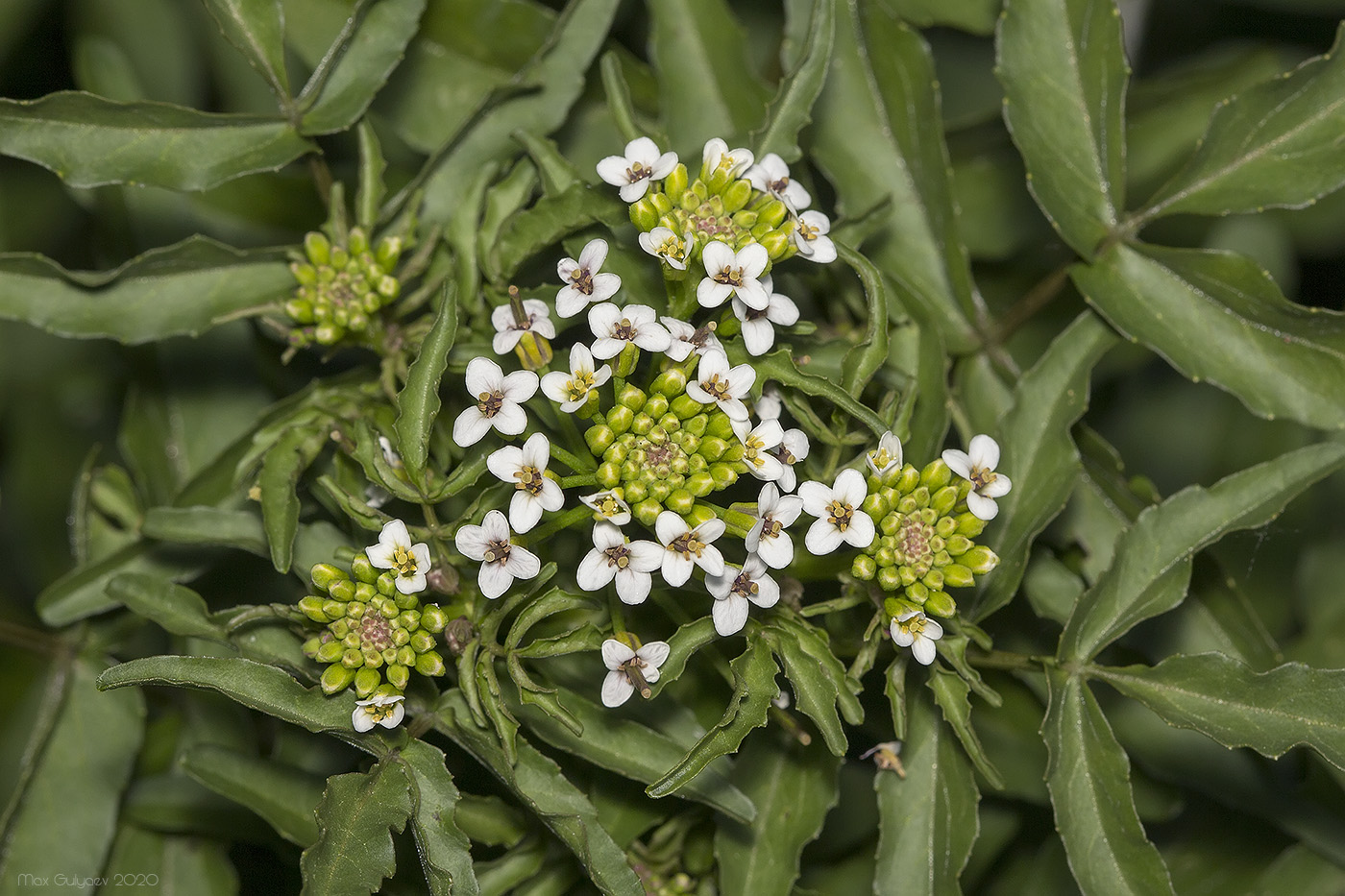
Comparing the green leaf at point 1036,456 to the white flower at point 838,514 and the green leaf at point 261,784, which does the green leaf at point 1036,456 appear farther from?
the green leaf at point 261,784

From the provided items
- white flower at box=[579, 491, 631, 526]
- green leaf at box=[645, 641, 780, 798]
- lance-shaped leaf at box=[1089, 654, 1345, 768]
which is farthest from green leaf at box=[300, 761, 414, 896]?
lance-shaped leaf at box=[1089, 654, 1345, 768]

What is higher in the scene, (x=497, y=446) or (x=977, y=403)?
(x=497, y=446)

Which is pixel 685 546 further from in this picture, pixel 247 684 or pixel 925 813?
pixel 925 813

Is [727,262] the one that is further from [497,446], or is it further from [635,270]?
[497,446]

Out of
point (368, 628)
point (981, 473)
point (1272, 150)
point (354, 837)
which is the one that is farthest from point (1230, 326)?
point (354, 837)

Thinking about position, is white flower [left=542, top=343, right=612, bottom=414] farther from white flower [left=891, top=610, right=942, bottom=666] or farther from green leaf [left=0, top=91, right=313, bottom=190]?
green leaf [left=0, top=91, right=313, bottom=190]

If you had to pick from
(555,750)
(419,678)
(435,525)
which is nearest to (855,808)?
(555,750)

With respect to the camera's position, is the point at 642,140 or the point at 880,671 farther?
the point at 880,671
